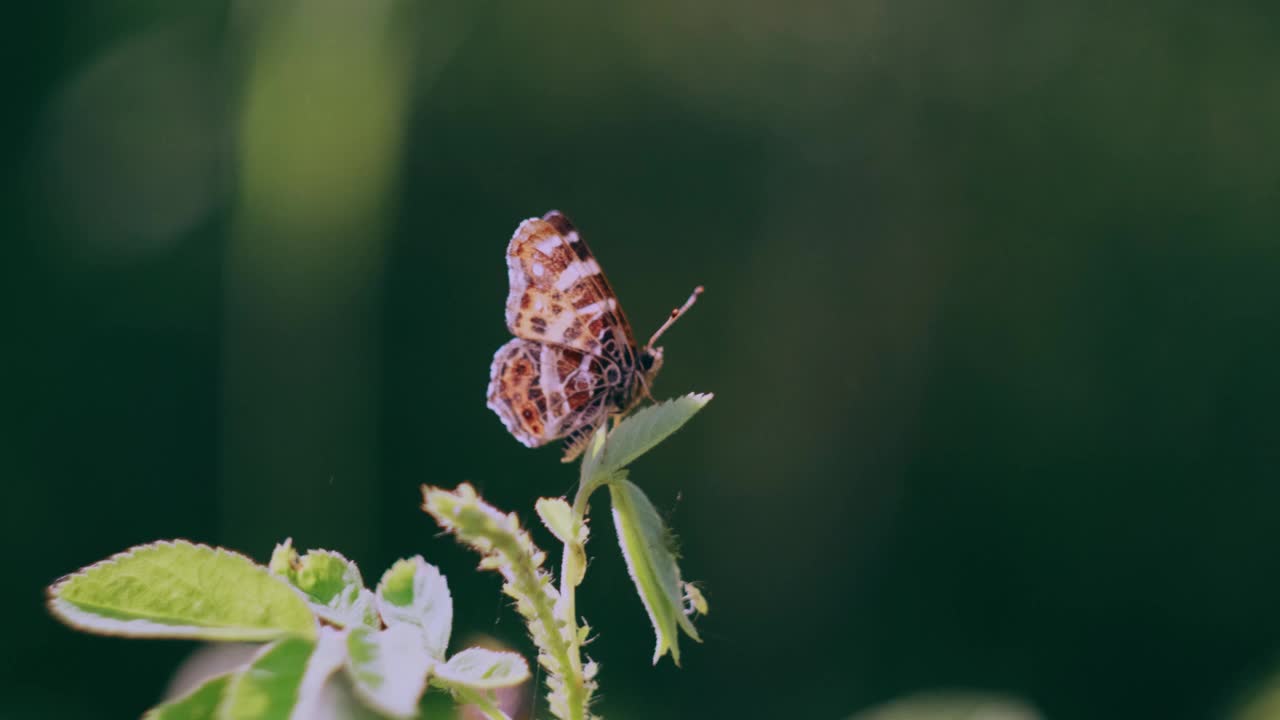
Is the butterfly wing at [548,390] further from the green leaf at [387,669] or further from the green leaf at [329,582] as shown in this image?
the green leaf at [387,669]

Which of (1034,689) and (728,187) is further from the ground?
(728,187)

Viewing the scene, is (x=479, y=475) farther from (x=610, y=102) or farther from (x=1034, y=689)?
(x=1034, y=689)

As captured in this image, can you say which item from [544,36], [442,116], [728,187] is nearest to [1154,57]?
[728,187]

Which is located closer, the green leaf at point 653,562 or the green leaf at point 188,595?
the green leaf at point 188,595

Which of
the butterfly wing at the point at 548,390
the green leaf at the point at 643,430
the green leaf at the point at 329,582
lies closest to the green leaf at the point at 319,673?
the green leaf at the point at 329,582

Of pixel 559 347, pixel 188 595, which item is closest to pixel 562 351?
pixel 559 347

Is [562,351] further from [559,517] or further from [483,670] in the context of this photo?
[483,670]

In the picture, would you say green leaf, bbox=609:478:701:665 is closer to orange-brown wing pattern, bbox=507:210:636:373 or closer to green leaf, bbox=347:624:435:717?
green leaf, bbox=347:624:435:717
